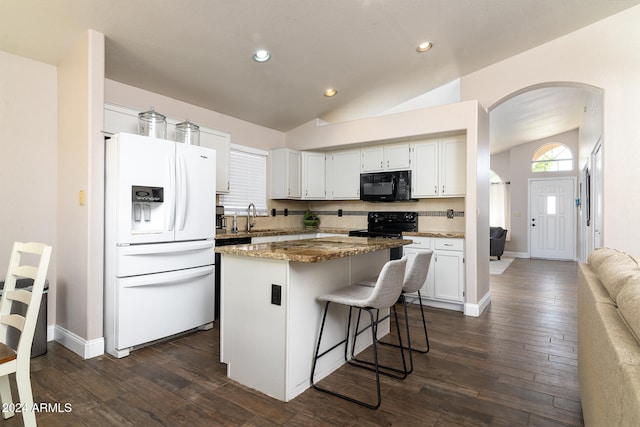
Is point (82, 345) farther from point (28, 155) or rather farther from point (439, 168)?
point (439, 168)

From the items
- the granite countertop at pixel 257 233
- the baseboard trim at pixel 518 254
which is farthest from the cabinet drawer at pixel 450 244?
the baseboard trim at pixel 518 254

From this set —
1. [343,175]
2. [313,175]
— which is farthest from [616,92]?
[313,175]

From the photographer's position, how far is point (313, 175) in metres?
5.48

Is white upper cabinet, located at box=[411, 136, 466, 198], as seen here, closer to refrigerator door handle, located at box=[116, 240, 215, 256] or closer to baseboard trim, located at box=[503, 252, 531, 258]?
refrigerator door handle, located at box=[116, 240, 215, 256]

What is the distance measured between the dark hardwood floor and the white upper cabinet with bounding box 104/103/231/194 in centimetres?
189

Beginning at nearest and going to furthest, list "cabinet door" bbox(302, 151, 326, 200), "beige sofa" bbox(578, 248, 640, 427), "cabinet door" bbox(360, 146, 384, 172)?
1. "beige sofa" bbox(578, 248, 640, 427)
2. "cabinet door" bbox(360, 146, 384, 172)
3. "cabinet door" bbox(302, 151, 326, 200)

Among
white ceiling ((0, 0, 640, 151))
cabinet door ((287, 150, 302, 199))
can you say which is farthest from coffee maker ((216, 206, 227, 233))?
white ceiling ((0, 0, 640, 151))

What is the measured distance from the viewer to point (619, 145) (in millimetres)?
3586

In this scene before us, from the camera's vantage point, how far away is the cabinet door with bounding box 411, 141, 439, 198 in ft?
14.8

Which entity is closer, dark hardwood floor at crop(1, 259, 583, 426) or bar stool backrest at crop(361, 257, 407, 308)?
dark hardwood floor at crop(1, 259, 583, 426)

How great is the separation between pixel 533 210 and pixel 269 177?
749 centimetres

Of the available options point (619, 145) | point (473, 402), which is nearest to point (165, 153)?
point (473, 402)

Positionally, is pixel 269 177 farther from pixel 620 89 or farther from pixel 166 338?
pixel 620 89

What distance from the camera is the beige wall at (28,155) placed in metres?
2.86
